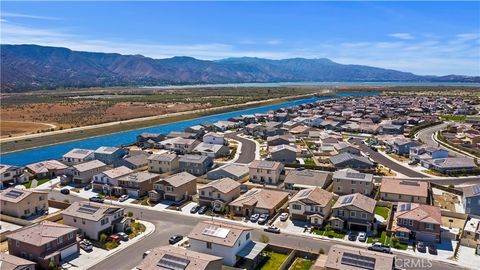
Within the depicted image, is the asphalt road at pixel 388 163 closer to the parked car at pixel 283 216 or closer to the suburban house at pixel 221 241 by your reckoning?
the parked car at pixel 283 216

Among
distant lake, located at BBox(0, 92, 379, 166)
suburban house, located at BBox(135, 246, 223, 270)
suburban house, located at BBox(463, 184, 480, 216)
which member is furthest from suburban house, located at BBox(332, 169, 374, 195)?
distant lake, located at BBox(0, 92, 379, 166)

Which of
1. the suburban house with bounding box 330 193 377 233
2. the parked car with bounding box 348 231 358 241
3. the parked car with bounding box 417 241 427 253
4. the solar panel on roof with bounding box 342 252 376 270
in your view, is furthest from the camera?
the suburban house with bounding box 330 193 377 233

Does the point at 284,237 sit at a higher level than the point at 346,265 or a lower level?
lower

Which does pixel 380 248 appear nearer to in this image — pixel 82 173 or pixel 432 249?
pixel 432 249

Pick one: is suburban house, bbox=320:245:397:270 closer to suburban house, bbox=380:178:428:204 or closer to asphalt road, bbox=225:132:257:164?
suburban house, bbox=380:178:428:204

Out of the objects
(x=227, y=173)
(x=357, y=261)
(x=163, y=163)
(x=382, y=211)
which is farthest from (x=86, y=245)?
(x=382, y=211)

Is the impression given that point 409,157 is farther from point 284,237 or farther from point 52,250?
point 52,250

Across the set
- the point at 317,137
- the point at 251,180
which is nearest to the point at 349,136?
the point at 317,137
